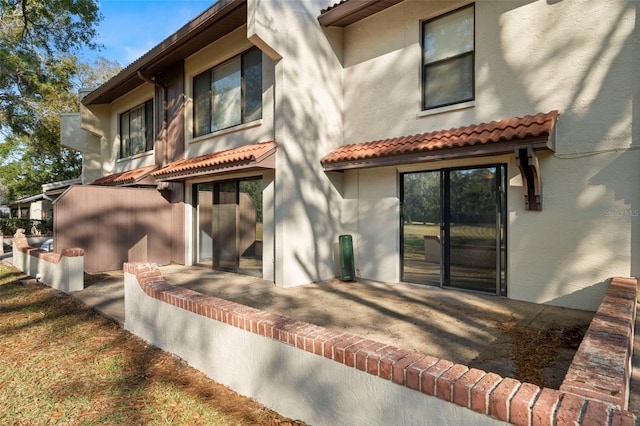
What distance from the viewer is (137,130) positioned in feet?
44.9

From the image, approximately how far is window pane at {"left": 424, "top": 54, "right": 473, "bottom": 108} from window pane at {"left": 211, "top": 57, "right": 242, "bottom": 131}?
4693mm

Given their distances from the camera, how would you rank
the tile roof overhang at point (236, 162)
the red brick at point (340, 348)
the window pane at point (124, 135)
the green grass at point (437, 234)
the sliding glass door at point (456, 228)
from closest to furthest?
the red brick at point (340, 348)
the sliding glass door at point (456, 228)
the green grass at point (437, 234)
the tile roof overhang at point (236, 162)
the window pane at point (124, 135)

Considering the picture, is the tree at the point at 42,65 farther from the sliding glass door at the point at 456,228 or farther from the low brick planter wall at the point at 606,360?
the low brick planter wall at the point at 606,360

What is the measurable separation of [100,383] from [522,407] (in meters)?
3.98

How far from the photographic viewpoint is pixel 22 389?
369 centimetres

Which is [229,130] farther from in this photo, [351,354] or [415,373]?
[415,373]

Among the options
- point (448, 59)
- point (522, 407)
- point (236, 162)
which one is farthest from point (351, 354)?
point (448, 59)

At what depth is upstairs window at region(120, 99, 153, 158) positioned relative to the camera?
42.4 ft

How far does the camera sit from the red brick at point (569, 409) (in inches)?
66.1

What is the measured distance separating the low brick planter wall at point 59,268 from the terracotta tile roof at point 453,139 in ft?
19.2

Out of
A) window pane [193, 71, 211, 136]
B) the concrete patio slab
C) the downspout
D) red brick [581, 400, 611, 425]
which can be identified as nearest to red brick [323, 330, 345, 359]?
red brick [581, 400, 611, 425]

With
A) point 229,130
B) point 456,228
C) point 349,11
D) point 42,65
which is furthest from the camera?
point 42,65

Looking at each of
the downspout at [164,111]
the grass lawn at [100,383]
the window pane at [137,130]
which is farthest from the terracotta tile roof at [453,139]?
the window pane at [137,130]

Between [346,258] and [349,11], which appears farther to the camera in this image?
[346,258]
